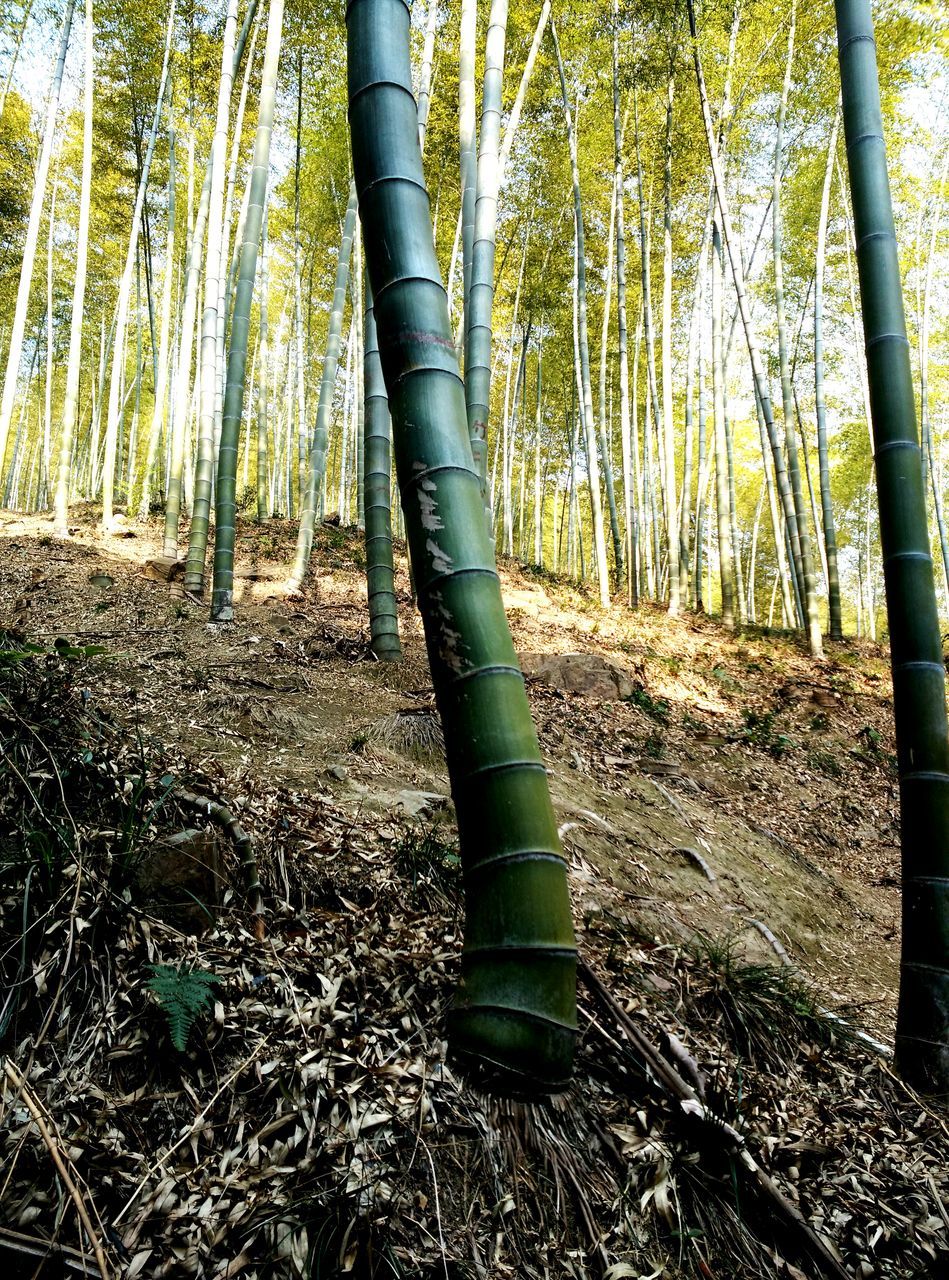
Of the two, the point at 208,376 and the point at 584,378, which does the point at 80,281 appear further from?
the point at 584,378

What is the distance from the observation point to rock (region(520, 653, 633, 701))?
5.74 m

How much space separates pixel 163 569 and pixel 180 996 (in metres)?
5.87

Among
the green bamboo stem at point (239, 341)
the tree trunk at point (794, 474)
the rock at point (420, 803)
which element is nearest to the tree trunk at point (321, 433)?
the green bamboo stem at point (239, 341)

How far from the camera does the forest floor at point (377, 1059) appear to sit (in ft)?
3.63

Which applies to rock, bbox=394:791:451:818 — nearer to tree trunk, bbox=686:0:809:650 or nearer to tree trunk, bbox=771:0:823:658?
tree trunk, bbox=771:0:823:658

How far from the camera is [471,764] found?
1348 mm

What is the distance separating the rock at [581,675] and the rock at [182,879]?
409cm

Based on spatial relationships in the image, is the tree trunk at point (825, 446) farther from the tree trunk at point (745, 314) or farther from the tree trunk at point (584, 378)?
the tree trunk at point (584, 378)

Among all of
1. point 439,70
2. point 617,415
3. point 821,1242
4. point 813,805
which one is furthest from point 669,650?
point 617,415

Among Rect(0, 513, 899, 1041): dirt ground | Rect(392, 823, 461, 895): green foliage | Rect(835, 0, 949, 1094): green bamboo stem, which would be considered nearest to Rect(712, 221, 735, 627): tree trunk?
Rect(0, 513, 899, 1041): dirt ground

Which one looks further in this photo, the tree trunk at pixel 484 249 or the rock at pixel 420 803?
the tree trunk at pixel 484 249

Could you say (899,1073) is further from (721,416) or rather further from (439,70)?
(439,70)

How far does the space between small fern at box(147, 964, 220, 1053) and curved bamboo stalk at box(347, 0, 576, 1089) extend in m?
0.49

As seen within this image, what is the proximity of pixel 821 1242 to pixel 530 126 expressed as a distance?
12.3 metres
